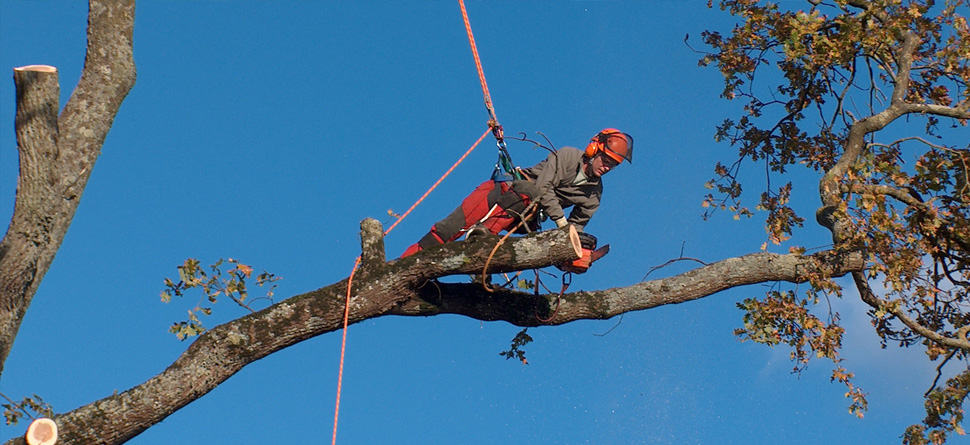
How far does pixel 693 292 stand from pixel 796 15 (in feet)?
8.54

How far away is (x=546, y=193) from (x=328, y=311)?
190 centimetres

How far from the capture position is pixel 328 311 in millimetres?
7074

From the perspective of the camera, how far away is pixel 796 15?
29.0ft

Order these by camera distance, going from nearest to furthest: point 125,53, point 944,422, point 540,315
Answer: point 125,53, point 540,315, point 944,422

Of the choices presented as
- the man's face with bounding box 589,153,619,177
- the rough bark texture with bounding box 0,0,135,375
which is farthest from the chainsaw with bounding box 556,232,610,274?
the rough bark texture with bounding box 0,0,135,375

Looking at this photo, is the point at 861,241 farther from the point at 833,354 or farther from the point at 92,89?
the point at 92,89

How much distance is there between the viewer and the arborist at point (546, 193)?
7895 mm

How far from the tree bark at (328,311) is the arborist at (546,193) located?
56 cm

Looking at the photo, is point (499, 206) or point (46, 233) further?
point (499, 206)

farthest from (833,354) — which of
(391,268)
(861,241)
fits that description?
(391,268)

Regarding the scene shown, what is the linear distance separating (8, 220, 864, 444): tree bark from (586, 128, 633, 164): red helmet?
52.6 inches

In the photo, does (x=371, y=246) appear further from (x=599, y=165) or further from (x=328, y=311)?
(x=599, y=165)

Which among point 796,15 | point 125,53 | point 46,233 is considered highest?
point 796,15

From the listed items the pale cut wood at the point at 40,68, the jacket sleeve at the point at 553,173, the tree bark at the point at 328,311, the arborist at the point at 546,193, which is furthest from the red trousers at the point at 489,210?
the pale cut wood at the point at 40,68
